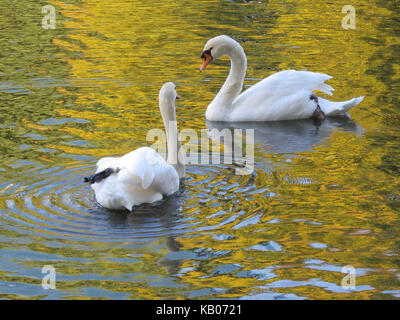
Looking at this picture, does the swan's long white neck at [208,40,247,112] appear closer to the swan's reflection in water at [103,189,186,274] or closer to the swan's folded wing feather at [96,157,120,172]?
the swan's reflection in water at [103,189,186,274]

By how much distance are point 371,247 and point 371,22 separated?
40.9 feet

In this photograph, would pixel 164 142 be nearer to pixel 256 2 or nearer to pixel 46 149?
pixel 46 149

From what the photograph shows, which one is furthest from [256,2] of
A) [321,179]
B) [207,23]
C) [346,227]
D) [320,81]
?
[346,227]

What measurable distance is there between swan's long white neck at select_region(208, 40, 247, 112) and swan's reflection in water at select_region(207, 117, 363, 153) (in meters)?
0.28

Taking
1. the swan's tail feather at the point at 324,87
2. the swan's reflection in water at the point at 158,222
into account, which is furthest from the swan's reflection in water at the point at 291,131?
the swan's reflection in water at the point at 158,222

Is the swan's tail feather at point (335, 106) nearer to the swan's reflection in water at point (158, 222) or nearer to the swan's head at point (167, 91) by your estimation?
the swan's head at point (167, 91)

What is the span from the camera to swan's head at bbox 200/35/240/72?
36.0ft

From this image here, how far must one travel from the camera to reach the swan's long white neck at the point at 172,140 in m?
7.89

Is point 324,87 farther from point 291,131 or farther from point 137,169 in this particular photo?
point 137,169

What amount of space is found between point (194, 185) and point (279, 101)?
10.6 feet

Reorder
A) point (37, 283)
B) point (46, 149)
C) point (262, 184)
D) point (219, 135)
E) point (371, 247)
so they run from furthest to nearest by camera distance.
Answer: point (219, 135), point (46, 149), point (262, 184), point (371, 247), point (37, 283)

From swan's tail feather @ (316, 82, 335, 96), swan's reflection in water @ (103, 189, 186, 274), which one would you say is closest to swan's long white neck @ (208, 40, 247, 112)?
swan's tail feather @ (316, 82, 335, 96)

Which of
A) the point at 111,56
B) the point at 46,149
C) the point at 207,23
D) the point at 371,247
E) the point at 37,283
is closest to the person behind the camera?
the point at 37,283

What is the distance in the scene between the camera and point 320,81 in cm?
1063
